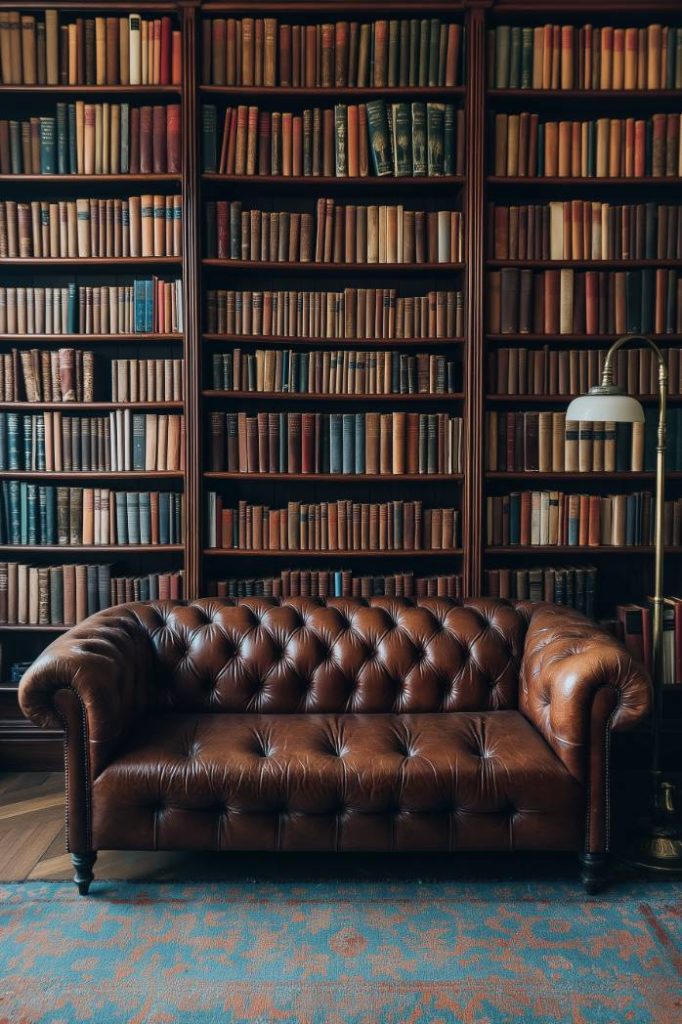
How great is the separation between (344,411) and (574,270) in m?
1.15

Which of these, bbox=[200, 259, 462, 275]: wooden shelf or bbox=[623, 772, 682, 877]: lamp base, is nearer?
bbox=[623, 772, 682, 877]: lamp base

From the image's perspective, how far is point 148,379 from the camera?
350 cm

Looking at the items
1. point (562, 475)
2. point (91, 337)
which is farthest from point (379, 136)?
point (562, 475)

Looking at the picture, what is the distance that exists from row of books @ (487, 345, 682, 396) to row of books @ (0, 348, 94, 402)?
68.1 inches

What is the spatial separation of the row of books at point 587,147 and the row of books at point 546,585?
1.63m

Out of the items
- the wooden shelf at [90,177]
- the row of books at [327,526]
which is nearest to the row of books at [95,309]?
the wooden shelf at [90,177]

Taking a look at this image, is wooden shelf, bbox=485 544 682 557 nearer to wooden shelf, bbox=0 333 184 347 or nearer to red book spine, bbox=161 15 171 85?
wooden shelf, bbox=0 333 184 347

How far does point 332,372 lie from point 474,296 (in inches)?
25.8

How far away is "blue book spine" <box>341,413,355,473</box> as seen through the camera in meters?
3.52

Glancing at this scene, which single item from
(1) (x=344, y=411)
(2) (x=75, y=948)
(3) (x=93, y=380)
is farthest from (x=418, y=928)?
(3) (x=93, y=380)

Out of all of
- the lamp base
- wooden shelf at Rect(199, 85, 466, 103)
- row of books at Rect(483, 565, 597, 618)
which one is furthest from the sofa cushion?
wooden shelf at Rect(199, 85, 466, 103)

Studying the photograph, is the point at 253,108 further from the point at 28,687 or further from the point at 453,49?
the point at 28,687

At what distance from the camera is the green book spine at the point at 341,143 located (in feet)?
11.1

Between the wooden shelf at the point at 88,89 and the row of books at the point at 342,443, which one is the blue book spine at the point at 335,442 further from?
the wooden shelf at the point at 88,89
